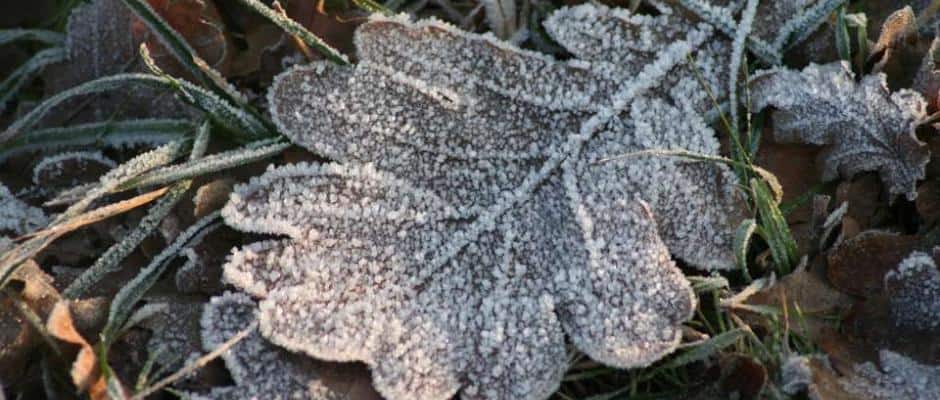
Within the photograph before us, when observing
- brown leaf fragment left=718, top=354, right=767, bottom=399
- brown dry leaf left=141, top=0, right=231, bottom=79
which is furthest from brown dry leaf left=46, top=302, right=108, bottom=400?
brown leaf fragment left=718, top=354, right=767, bottom=399

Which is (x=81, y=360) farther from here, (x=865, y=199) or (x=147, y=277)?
(x=865, y=199)

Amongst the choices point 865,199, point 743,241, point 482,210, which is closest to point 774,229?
point 743,241

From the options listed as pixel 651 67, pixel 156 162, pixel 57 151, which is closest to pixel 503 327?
pixel 651 67

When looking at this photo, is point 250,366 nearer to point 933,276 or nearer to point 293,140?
point 293,140

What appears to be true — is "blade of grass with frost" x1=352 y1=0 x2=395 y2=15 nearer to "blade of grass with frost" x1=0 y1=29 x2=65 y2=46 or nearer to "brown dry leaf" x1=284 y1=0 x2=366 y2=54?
"brown dry leaf" x1=284 y1=0 x2=366 y2=54

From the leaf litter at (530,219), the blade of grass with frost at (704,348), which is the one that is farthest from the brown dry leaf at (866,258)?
the blade of grass with frost at (704,348)

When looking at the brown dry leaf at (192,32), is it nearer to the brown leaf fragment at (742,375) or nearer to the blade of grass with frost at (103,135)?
the blade of grass with frost at (103,135)
